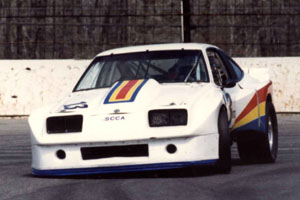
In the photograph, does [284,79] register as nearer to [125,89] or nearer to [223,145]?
[125,89]

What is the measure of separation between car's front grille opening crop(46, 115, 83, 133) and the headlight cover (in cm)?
69

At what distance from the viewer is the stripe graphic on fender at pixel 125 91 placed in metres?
8.41

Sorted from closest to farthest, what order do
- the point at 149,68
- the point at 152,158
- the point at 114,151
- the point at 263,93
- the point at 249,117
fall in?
the point at 152,158 → the point at 114,151 → the point at 149,68 → the point at 249,117 → the point at 263,93

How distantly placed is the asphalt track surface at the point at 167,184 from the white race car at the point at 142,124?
0.57 feet

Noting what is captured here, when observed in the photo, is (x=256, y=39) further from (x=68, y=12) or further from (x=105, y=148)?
(x=105, y=148)

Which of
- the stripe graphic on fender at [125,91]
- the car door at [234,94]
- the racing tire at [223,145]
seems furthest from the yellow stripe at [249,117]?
the stripe graphic on fender at [125,91]

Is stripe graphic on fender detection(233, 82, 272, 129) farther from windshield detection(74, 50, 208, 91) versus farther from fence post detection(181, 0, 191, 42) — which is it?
fence post detection(181, 0, 191, 42)

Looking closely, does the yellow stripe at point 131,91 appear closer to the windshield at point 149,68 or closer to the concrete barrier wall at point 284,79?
the windshield at point 149,68

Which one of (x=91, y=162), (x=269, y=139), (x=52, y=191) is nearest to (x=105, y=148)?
(x=91, y=162)

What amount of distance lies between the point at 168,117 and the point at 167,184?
71 cm

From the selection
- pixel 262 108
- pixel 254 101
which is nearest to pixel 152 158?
pixel 254 101

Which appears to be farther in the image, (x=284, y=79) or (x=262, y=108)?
(x=284, y=79)

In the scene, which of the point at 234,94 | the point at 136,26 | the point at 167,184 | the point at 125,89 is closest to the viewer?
the point at 167,184

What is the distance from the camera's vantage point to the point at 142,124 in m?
8.05
